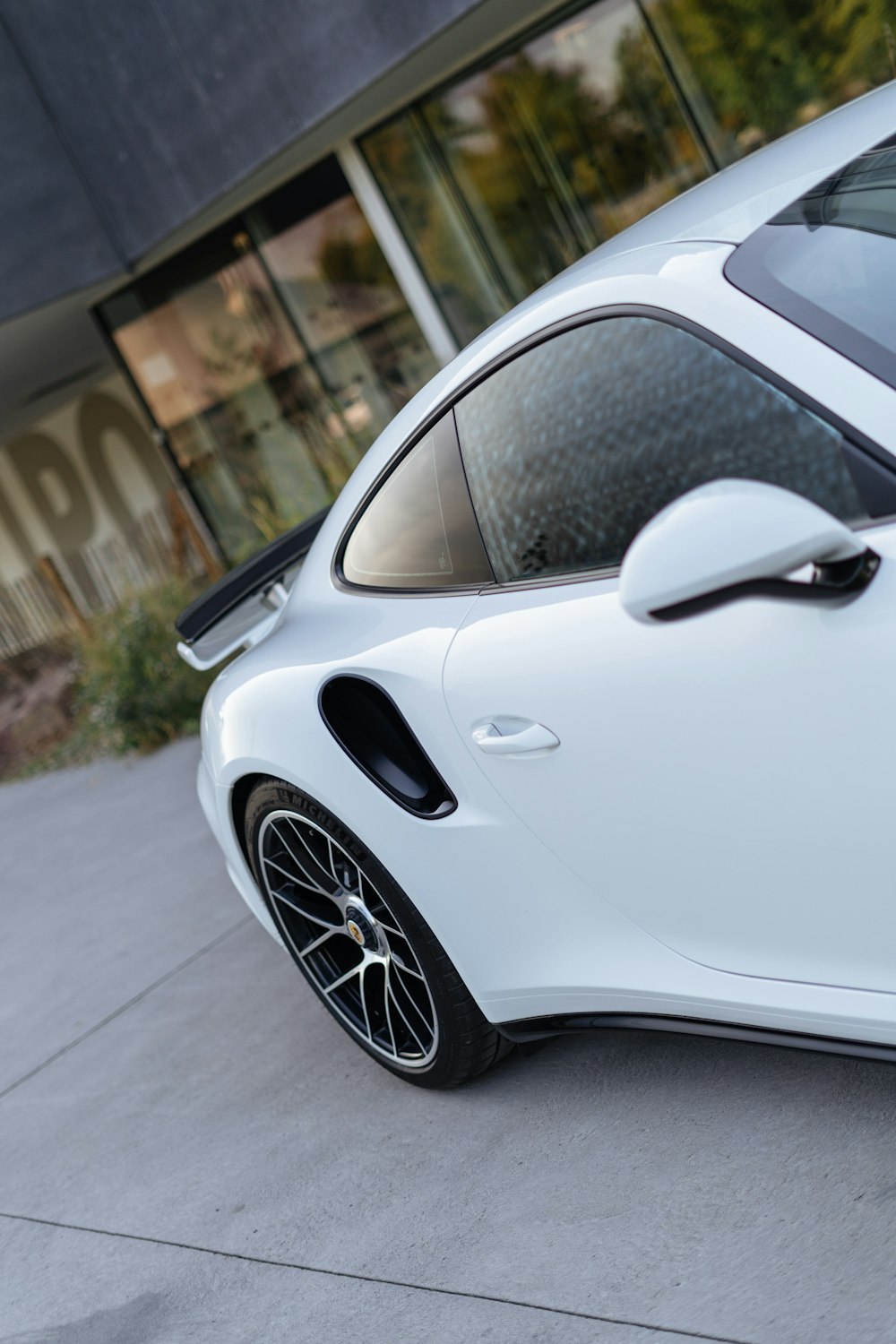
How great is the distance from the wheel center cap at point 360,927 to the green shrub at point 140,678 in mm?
5318

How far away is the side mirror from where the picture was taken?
1.62 m

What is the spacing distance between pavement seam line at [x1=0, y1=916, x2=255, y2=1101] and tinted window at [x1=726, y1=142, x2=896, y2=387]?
3299mm

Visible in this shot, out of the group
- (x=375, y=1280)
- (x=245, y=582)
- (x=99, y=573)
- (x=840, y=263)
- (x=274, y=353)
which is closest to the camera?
(x=840, y=263)

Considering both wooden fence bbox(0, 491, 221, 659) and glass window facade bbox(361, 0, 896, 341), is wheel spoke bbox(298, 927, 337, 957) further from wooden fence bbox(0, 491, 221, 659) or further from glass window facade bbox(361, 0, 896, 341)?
wooden fence bbox(0, 491, 221, 659)

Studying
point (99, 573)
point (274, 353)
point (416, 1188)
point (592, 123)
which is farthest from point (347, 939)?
point (99, 573)

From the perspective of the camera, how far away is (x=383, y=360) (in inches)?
440

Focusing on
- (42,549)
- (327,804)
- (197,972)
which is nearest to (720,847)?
(327,804)

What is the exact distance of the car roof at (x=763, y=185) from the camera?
7.02 ft

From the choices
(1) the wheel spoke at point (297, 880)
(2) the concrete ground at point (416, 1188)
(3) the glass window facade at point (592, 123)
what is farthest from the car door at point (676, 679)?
(3) the glass window facade at point (592, 123)

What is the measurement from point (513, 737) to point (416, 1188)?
1110 mm

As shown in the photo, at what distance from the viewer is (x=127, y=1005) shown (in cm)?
446

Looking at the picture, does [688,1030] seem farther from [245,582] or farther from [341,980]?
[245,582]

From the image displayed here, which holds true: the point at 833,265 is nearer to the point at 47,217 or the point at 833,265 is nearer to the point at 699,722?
the point at 699,722

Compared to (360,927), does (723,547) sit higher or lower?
higher
